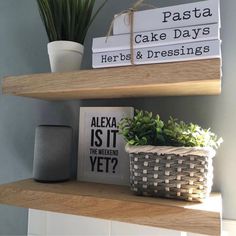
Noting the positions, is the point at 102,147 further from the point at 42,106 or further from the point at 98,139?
the point at 42,106

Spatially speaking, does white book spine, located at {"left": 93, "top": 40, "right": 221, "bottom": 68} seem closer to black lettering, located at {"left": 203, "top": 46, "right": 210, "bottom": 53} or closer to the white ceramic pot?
black lettering, located at {"left": 203, "top": 46, "right": 210, "bottom": 53}

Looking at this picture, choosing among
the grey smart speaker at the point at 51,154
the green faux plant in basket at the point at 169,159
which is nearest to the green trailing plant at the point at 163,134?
the green faux plant in basket at the point at 169,159

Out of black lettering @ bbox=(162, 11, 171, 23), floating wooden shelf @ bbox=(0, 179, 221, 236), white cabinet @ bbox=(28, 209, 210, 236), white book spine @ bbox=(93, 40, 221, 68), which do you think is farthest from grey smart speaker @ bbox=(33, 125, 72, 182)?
black lettering @ bbox=(162, 11, 171, 23)

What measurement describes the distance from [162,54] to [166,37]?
3 cm

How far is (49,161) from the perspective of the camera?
71 cm

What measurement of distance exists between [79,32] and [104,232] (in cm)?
53

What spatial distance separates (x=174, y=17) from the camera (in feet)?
1.77

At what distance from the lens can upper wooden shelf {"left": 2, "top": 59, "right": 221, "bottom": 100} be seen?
1.66 feet

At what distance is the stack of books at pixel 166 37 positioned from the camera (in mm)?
510

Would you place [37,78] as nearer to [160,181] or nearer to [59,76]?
[59,76]

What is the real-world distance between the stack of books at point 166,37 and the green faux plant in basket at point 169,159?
135mm

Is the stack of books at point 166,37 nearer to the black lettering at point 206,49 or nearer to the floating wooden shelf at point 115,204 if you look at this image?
the black lettering at point 206,49

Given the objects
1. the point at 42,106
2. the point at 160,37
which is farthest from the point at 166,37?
the point at 42,106

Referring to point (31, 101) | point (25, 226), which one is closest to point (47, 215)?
point (25, 226)
